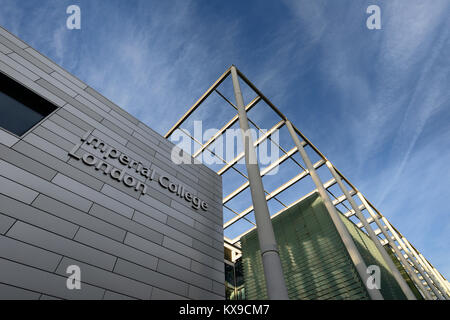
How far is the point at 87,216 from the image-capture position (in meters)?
4.73

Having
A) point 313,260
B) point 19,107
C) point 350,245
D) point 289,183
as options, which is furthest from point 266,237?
point 289,183

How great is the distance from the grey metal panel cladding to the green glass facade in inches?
273

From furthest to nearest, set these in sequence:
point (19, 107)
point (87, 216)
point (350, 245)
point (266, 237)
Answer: point (350, 245)
point (19, 107)
point (87, 216)
point (266, 237)

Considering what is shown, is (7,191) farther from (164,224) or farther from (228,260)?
(228,260)

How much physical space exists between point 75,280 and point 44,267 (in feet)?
1.70

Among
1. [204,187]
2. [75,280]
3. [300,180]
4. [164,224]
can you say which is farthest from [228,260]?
[75,280]

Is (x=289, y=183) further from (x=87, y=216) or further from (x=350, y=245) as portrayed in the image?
(x=87, y=216)

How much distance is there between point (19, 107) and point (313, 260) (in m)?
→ 13.1

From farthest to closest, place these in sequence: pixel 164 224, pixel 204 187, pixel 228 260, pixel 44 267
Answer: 1. pixel 228 260
2. pixel 204 187
3. pixel 164 224
4. pixel 44 267

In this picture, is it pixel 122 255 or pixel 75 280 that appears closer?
pixel 75 280

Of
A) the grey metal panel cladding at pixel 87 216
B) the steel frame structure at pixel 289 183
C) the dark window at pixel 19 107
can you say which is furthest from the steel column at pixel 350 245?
the dark window at pixel 19 107

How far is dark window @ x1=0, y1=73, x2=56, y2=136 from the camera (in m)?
5.00
